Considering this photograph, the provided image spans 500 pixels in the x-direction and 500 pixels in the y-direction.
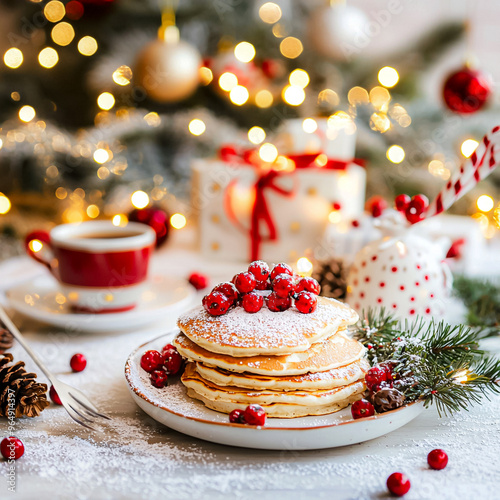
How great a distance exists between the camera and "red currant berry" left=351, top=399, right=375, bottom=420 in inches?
29.0

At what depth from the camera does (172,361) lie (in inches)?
33.9

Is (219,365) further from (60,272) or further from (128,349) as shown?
(60,272)

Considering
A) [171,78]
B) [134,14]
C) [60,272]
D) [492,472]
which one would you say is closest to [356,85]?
[171,78]

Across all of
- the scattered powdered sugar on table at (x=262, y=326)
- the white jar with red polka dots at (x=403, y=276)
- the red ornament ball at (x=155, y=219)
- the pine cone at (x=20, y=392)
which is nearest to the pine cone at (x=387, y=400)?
the scattered powdered sugar on table at (x=262, y=326)

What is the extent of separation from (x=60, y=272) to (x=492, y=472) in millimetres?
933

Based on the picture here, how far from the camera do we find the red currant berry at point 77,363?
101cm

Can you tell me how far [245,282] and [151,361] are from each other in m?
0.19

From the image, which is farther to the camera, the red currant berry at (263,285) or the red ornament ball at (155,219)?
the red ornament ball at (155,219)

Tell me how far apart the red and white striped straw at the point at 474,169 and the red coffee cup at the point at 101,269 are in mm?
616

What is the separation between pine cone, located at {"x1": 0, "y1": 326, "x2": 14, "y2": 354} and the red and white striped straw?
2.76ft

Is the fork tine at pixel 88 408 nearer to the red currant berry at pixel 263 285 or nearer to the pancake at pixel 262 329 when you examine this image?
the pancake at pixel 262 329

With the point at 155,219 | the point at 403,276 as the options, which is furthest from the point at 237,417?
the point at 155,219

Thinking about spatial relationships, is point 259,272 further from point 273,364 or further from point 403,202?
point 403,202

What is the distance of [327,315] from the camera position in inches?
32.4
